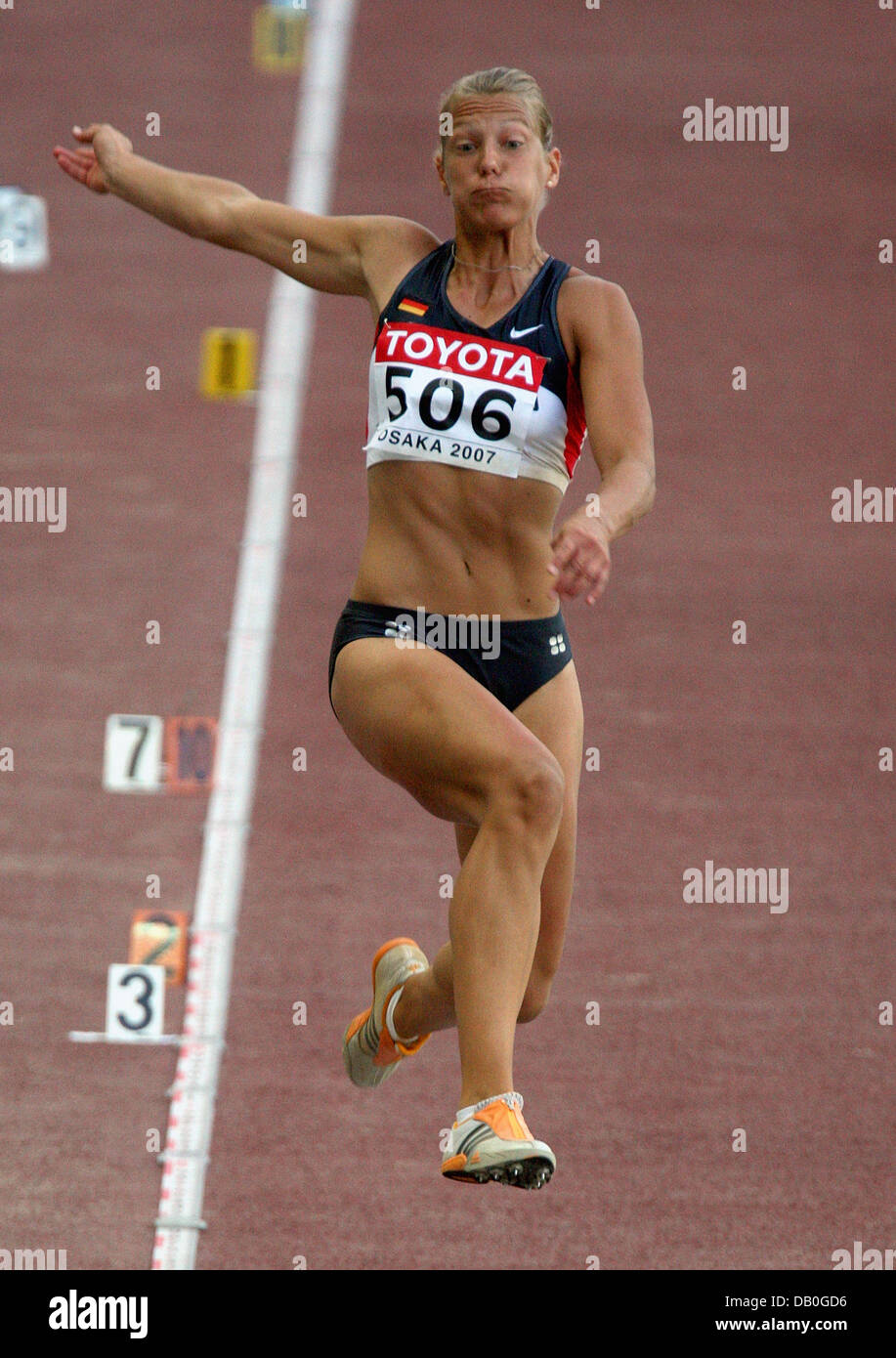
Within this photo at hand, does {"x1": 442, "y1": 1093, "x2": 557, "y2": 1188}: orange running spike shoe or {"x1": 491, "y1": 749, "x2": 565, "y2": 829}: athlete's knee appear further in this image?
{"x1": 491, "y1": 749, "x2": 565, "y2": 829}: athlete's knee

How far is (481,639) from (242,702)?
4.29 meters

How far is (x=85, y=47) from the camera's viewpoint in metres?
15.5

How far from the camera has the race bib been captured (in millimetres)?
4176

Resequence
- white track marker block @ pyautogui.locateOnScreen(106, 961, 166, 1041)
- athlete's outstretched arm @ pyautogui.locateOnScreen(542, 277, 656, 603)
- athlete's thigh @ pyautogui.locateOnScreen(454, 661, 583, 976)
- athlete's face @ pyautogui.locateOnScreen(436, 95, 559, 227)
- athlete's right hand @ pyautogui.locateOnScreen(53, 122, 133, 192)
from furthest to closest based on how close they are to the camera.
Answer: white track marker block @ pyautogui.locateOnScreen(106, 961, 166, 1041)
athlete's right hand @ pyautogui.locateOnScreen(53, 122, 133, 192)
athlete's thigh @ pyautogui.locateOnScreen(454, 661, 583, 976)
athlete's face @ pyautogui.locateOnScreen(436, 95, 559, 227)
athlete's outstretched arm @ pyautogui.locateOnScreen(542, 277, 656, 603)

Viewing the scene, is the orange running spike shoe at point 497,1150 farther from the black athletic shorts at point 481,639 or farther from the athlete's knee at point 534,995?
the black athletic shorts at point 481,639

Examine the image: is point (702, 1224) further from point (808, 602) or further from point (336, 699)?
point (808, 602)

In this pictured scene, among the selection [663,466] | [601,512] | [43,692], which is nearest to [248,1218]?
[601,512]

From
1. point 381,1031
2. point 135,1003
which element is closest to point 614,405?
point 381,1031

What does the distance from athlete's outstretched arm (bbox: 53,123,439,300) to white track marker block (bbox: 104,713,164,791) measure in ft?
10.7

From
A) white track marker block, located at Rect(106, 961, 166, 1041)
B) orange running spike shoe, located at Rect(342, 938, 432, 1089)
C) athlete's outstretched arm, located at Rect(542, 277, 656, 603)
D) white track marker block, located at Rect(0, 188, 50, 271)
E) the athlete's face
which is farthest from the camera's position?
white track marker block, located at Rect(0, 188, 50, 271)

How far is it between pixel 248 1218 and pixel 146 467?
564 centimetres

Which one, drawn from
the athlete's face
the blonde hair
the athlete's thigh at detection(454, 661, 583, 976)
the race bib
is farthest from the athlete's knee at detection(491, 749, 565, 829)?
the blonde hair

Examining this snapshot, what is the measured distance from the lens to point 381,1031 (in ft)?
16.3

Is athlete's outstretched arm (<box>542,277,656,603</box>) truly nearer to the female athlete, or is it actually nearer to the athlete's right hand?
the female athlete
